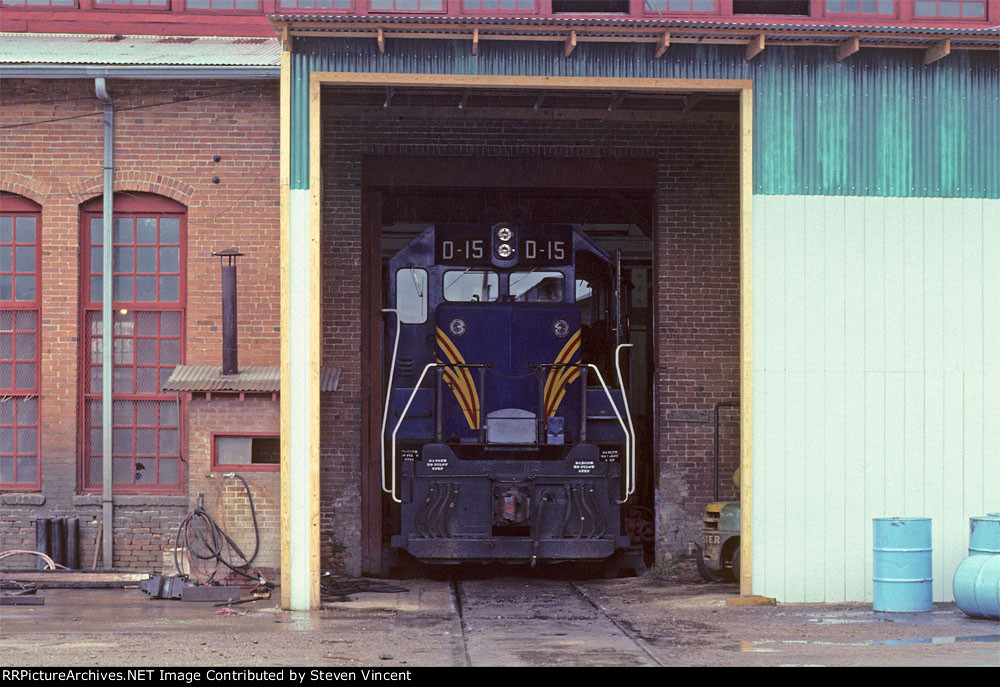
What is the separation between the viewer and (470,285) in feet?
49.3

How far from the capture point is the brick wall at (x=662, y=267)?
594 inches

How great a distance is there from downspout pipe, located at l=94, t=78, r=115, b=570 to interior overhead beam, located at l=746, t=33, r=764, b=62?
6.87m

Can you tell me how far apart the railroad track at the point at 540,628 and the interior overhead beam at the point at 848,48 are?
5.49m

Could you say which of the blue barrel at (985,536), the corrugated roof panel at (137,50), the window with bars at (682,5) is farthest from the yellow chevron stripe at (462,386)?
the blue barrel at (985,536)

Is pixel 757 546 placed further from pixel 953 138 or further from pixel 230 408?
pixel 230 408

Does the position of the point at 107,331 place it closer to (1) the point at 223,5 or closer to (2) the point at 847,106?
(1) the point at 223,5

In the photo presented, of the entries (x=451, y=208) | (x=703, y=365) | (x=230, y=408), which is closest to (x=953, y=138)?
(x=703, y=365)

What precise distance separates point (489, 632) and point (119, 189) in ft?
22.5

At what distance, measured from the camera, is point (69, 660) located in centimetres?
910

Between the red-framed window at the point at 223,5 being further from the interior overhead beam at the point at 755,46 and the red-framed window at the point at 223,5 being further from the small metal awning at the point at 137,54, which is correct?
the interior overhead beam at the point at 755,46

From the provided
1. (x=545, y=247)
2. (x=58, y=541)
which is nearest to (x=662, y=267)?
(x=545, y=247)

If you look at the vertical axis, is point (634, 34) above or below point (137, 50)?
below

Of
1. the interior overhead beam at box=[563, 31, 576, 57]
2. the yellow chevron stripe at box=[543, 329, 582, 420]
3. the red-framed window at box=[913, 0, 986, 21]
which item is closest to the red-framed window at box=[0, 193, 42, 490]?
the yellow chevron stripe at box=[543, 329, 582, 420]
